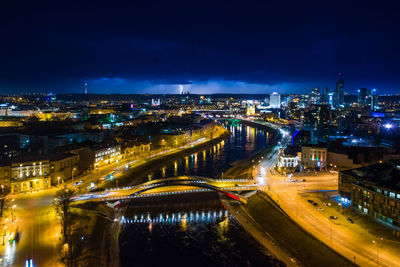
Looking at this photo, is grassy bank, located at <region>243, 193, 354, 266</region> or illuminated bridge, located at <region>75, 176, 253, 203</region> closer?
grassy bank, located at <region>243, 193, 354, 266</region>

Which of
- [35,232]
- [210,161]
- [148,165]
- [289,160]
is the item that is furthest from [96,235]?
[210,161]

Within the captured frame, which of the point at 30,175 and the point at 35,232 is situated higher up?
the point at 30,175

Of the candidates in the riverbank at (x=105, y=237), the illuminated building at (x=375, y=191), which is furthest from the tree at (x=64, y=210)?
the illuminated building at (x=375, y=191)

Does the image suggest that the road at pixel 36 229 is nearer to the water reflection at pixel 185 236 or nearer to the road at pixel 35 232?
the road at pixel 35 232

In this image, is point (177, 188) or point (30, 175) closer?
point (30, 175)

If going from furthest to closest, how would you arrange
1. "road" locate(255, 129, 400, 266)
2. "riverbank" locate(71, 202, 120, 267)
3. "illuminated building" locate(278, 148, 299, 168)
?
"illuminated building" locate(278, 148, 299, 168)
"riverbank" locate(71, 202, 120, 267)
"road" locate(255, 129, 400, 266)

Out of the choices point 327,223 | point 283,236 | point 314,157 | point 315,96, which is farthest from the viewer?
point 315,96

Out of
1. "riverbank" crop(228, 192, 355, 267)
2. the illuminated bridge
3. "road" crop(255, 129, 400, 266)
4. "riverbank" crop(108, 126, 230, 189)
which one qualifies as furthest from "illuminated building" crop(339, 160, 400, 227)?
"riverbank" crop(108, 126, 230, 189)

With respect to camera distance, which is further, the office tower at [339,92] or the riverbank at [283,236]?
the office tower at [339,92]

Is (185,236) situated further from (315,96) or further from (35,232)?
(315,96)

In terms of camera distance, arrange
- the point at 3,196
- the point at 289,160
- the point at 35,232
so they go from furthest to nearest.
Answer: the point at 289,160 → the point at 3,196 → the point at 35,232

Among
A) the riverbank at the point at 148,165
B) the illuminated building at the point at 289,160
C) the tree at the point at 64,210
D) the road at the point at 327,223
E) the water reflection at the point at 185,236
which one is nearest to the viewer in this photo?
the road at the point at 327,223

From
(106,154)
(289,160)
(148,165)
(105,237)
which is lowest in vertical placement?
(105,237)

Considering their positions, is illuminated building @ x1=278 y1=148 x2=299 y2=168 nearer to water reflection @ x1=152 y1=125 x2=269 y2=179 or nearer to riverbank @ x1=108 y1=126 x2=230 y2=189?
water reflection @ x1=152 y1=125 x2=269 y2=179
